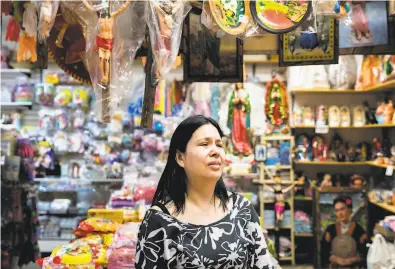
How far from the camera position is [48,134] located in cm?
553

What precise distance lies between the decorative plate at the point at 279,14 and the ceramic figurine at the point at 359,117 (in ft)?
11.4

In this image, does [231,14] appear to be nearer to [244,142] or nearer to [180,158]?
[180,158]

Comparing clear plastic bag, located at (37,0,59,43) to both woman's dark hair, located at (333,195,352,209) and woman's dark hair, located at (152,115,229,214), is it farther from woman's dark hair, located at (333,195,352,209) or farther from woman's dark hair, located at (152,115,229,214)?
woman's dark hair, located at (333,195,352,209)

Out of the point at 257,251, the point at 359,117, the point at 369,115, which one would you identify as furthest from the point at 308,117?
the point at 257,251

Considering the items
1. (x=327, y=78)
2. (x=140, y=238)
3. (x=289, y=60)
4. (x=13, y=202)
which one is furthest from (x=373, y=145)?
(x=140, y=238)

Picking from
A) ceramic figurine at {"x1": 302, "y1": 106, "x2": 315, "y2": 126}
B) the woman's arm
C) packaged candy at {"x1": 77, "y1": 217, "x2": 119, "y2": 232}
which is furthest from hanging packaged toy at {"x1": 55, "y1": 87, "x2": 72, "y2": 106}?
the woman's arm

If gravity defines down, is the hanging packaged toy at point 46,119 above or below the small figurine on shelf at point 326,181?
above

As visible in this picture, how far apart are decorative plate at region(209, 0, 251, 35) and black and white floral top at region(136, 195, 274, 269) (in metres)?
0.98

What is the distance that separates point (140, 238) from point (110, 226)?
3.92ft

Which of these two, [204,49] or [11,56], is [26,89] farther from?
[204,49]

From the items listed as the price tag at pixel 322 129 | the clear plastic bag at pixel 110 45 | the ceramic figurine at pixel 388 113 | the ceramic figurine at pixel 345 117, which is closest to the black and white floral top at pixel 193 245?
the clear plastic bag at pixel 110 45

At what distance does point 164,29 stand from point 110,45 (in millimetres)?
271

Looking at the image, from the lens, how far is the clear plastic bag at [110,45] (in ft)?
6.86

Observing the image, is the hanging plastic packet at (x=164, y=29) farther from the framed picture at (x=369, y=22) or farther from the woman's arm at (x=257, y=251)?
the framed picture at (x=369, y=22)
